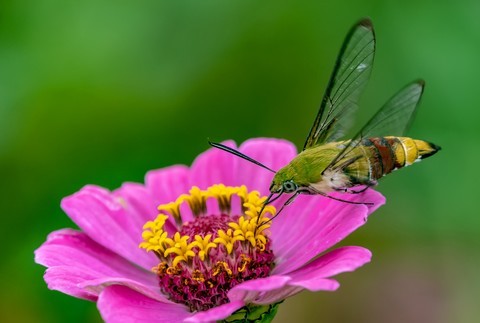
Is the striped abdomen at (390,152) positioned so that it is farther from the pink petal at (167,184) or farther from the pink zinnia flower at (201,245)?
the pink petal at (167,184)

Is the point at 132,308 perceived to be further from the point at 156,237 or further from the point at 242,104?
the point at 242,104

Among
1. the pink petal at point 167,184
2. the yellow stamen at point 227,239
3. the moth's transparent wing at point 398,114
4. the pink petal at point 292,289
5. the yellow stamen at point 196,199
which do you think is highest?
the moth's transparent wing at point 398,114

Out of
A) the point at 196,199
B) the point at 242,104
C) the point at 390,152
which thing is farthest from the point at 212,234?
the point at 242,104

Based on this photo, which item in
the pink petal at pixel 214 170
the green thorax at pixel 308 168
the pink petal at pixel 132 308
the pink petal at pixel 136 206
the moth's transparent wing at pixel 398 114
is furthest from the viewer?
the pink petal at pixel 214 170

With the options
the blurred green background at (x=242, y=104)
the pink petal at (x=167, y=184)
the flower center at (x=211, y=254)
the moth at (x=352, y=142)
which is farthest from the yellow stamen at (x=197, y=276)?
the blurred green background at (x=242, y=104)

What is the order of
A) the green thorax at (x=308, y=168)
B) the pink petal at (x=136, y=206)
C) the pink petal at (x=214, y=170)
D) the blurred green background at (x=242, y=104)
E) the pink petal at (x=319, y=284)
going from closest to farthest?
the pink petal at (x=319, y=284)
the green thorax at (x=308, y=168)
the pink petal at (x=136, y=206)
the pink petal at (x=214, y=170)
the blurred green background at (x=242, y=104)

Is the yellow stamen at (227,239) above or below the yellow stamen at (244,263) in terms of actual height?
above
